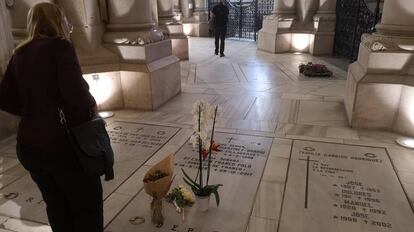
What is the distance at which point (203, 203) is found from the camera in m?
2.82

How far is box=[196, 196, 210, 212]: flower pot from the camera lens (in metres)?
2.80

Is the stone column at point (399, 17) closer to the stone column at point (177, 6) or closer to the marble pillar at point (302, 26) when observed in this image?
the marble pillar at point (302, 26)

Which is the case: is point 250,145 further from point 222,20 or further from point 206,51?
point 206,51

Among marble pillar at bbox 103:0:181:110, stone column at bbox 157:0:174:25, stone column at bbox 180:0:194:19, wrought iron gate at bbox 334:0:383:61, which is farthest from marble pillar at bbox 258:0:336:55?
stone column at bbox 180:0:194:19

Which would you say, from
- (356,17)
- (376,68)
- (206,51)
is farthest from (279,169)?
(206,51)

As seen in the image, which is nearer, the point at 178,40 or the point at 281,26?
the point at 178,40

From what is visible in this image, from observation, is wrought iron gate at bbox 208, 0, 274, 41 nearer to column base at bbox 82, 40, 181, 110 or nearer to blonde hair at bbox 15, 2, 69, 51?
column base at bbox 82, 40, 181, 110

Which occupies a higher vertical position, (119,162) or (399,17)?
(399,17)

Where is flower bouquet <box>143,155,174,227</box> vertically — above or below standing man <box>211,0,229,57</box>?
below

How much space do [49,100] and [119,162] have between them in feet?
6.50

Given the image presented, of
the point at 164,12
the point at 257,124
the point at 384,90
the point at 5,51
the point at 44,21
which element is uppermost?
the point at 44,21

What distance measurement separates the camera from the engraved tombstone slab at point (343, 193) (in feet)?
8.81

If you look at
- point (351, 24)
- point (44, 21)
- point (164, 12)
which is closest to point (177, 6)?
point (164, 12)

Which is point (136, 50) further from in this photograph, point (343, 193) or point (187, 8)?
point (187, 8)
